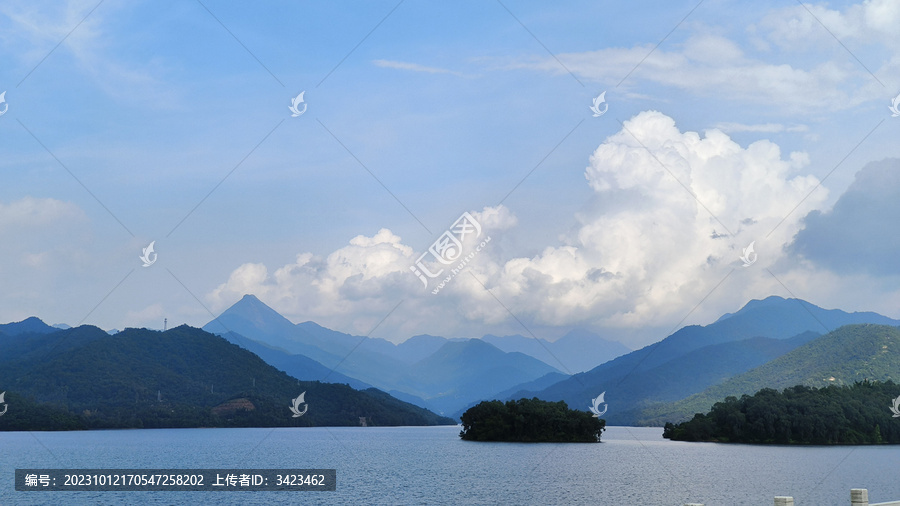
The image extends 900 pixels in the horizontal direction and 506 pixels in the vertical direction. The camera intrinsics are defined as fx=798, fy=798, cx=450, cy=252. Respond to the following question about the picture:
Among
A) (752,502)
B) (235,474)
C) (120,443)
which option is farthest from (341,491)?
(120,443)

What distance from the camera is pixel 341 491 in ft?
204

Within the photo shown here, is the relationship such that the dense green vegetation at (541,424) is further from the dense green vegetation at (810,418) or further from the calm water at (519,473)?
the dense green vegetation at (810,418)

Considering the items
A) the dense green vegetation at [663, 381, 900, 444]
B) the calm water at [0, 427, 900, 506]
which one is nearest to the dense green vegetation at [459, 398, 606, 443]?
the calm water at [0, 427, 900, 506]

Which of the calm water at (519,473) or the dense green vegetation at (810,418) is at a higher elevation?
the dense green vegetation at (810,418)

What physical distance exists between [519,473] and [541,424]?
69.5 meters

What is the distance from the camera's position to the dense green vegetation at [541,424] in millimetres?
148125

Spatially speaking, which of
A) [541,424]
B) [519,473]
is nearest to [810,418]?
[541,424]

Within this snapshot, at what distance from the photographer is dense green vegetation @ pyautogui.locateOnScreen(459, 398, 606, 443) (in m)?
148

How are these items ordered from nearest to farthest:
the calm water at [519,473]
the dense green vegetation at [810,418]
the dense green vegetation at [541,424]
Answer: the calm water at [519,473], the dense green vegetation at [810,418], the dense green vegetation at [541,424]

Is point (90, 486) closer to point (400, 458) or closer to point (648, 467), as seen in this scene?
point (400, 458)

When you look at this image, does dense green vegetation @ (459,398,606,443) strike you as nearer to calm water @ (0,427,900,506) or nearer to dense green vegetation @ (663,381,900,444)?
calm water @ (0,427,900,506)

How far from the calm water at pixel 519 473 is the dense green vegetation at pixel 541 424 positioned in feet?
76.2

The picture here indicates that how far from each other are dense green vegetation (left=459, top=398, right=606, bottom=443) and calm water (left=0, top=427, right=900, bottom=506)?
23218 millimetres

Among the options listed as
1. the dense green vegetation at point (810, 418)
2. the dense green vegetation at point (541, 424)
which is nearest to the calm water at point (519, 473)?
the dense green vegetation at point (810, 418)
